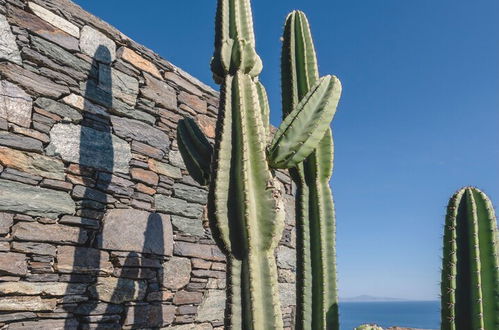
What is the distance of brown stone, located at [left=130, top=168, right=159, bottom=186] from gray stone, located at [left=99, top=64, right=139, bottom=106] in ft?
1.53

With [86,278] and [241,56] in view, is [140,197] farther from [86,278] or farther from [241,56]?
[241,56]

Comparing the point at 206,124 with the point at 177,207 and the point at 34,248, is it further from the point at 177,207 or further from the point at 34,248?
the point at 34,248

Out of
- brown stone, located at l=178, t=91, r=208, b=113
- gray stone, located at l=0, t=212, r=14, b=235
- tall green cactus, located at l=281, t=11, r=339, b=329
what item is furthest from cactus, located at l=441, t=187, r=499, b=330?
brown stone, located at l=178, t=91, r=208, b=113

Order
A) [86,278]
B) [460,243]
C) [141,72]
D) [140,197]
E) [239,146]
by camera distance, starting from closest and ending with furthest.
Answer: [460,243]
[239,146]
[86,278]
[140,197]
[141,72]

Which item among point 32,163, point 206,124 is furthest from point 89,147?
point 206,124

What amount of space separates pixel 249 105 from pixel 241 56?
28cm

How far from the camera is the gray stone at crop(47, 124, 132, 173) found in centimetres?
252

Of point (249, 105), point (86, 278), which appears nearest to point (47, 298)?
point (86, 278)

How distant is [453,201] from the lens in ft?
5.90

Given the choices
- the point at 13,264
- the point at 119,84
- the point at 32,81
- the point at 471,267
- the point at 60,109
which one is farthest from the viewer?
the point at 119,84

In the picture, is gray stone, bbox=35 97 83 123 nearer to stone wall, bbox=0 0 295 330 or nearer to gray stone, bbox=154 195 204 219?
stone wall, bbox=0 0 295 330

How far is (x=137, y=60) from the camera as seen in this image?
123 inches

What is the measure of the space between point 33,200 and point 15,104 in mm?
519

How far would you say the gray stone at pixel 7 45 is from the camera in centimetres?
233
